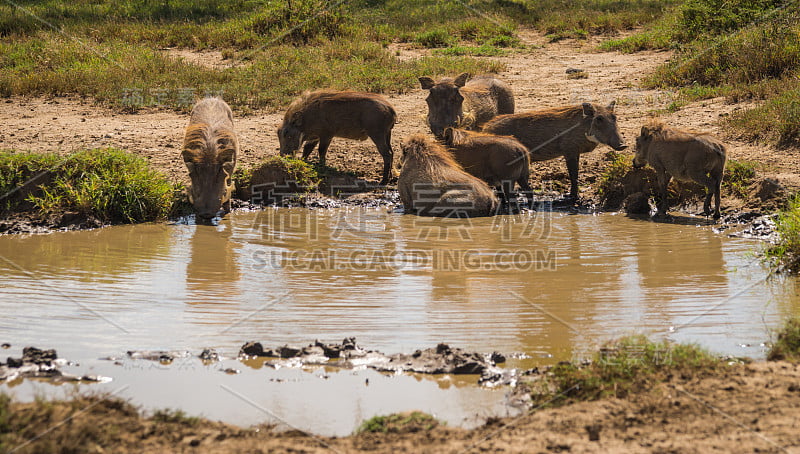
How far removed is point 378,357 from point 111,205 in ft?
16.8

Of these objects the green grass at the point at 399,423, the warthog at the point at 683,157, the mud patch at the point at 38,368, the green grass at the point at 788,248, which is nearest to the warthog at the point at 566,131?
the warthog at the point at 683,157

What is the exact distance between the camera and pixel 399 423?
394cm

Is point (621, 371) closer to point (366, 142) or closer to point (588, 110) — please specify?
point (588, 110)

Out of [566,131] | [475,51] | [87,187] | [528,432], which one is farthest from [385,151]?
[528,432]

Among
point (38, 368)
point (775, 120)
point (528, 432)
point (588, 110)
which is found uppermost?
point (588, 110)

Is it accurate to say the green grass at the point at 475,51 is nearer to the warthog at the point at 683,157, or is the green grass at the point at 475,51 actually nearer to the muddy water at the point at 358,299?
the warthog at the point at 683,157

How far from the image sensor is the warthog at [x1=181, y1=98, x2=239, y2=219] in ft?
29.6

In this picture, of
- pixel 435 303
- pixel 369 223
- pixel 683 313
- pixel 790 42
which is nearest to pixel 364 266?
pixel 435 303

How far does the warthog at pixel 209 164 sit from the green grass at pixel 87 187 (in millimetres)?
473

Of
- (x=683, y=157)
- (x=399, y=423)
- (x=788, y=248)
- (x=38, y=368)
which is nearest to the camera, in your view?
(x=399, y=423)

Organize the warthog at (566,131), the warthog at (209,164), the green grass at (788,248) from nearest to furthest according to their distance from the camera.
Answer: the green grass at (788,248) → the warthog at (209,164) → the warthog at (566,131)

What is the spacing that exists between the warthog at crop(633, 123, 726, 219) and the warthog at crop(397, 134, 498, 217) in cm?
179

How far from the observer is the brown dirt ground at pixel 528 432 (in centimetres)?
363

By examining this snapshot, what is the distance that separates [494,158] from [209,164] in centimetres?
325
